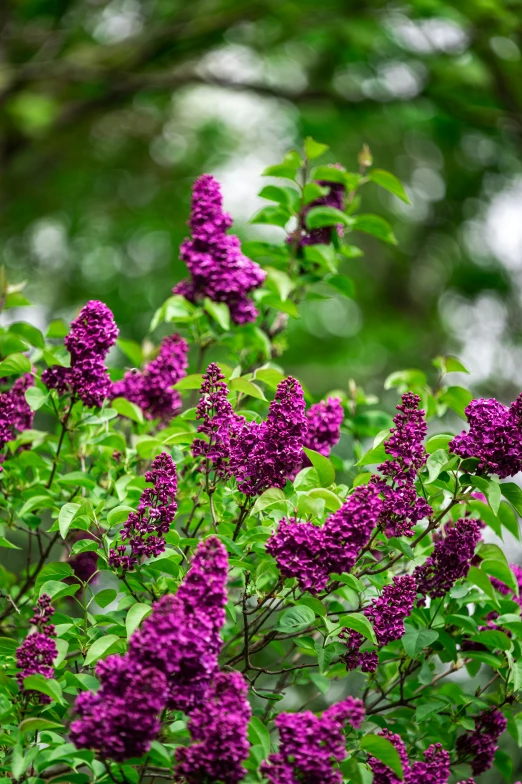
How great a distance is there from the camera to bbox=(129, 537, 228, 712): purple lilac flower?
5.74ft

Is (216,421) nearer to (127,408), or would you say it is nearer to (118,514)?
(118,514)

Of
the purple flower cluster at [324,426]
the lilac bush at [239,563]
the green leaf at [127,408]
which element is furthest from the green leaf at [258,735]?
the green leaf at [127,408]

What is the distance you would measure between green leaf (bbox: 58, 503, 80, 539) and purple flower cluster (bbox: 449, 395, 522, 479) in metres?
1.02

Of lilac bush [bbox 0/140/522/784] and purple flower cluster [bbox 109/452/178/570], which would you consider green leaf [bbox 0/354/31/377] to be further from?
purple flower cluster [bbox 109/452/178/570]

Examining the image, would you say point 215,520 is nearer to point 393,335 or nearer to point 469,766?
point 469,766

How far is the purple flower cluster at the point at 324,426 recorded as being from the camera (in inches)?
111

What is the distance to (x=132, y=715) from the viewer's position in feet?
5.60

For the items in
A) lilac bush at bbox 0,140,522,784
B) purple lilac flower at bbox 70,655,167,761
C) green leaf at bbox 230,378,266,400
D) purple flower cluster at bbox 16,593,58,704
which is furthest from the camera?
green leaf at bbox 230,378,266,400

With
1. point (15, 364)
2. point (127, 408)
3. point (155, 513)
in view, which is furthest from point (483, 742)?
point (15, 364)

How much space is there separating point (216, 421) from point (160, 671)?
0.72 metres

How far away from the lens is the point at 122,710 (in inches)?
67.7

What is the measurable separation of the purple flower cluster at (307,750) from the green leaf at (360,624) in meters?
0.28

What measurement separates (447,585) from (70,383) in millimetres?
1242

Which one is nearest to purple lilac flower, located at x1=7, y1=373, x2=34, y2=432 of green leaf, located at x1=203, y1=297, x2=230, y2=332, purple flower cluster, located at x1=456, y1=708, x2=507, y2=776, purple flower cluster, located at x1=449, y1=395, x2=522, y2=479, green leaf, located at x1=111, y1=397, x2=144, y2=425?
green leaf, located at x1=111, y1=397, x2=144, y2=425
